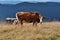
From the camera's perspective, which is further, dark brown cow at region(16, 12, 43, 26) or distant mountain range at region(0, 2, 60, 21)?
distant mountain range at region(0, 2, 60, 21)

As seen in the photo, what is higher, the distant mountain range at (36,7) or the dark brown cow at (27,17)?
the dark brown cow at (27,17)

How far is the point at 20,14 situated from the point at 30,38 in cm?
398

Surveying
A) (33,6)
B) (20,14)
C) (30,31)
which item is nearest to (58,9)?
(33,6)

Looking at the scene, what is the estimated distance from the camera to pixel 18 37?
8.12m

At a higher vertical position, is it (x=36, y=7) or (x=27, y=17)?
(x=27, y=17)

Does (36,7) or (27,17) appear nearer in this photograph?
(27,17)

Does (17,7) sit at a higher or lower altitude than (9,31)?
lower

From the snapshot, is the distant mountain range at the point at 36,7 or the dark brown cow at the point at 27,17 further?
the distant mountain range at the point at 36,7

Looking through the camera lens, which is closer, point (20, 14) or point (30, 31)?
point (30, 31)

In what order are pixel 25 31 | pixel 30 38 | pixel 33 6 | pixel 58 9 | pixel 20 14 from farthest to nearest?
pixel 33 6
pixel 58 9
pixel 20 14
pixel 25 31
pixel 30 38

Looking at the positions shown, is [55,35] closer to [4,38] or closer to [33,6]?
[4,38]

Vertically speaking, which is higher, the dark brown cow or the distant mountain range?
the dark brown cow

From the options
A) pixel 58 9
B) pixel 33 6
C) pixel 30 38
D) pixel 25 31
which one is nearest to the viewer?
pixel 30 38

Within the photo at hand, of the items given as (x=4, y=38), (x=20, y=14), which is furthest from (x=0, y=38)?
(x=20, y=14)
